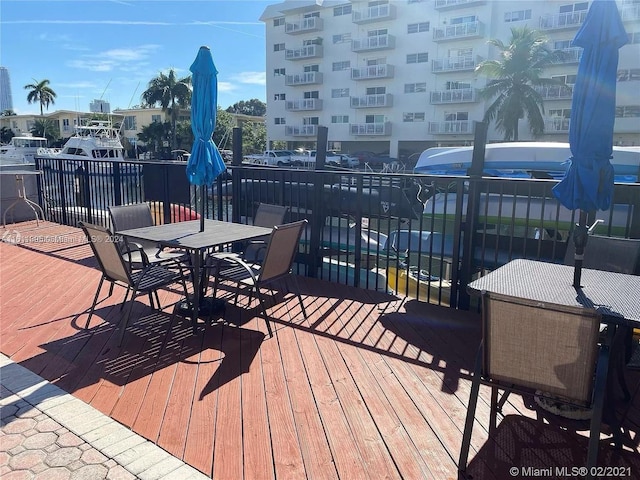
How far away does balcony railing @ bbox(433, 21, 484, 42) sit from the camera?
35.2 meters

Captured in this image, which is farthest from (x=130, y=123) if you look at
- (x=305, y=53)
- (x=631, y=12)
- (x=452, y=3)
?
(x=631, y=12)

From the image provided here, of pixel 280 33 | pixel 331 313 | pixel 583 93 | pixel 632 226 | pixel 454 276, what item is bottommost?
pixel 331 313

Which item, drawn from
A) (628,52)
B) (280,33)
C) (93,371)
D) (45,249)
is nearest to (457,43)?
(628,52)

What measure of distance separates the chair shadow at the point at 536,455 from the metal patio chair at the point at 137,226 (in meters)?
2.95

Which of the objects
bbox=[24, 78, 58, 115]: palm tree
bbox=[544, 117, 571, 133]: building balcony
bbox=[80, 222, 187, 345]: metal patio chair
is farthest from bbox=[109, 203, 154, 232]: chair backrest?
bbox=[24, 78, 58, 115]: palm tree

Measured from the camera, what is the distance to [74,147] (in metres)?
32.3

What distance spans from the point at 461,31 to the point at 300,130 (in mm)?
16420

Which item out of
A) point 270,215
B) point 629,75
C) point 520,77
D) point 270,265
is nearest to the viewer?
point 270,265

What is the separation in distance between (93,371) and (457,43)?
3937 cm

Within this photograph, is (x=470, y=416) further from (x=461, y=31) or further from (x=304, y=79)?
(x=304, y=79)

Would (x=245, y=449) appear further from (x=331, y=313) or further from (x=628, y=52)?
(x=628, y=52)

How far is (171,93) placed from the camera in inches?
1909

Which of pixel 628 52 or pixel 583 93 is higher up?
pixel 628 52

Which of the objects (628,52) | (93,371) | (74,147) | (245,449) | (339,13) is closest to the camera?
(245,449)
